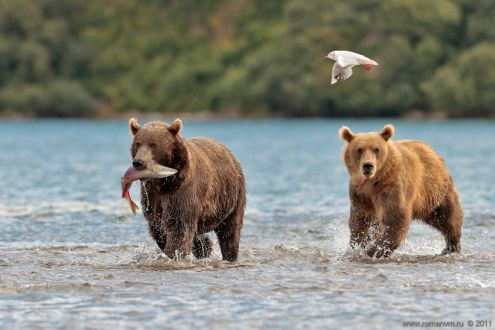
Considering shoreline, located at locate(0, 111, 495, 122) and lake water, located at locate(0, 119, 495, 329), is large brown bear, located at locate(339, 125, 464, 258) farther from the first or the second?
shoreline, located at locate(0, 111, 495, 122)

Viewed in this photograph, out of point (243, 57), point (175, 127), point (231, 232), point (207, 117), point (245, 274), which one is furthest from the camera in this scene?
point (243, 57)

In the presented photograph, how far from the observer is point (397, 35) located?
96812 mm

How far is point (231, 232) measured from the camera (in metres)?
12.0

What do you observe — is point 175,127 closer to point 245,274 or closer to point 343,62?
point 245,274

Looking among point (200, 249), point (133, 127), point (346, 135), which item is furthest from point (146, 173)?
point (346, 135)

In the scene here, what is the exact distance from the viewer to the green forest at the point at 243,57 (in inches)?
3740

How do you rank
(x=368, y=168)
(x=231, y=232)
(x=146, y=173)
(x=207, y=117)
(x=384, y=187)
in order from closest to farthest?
(x=146, y=173)
(x=368, y=168)
(x=384, y=187)
(x=231, y=232)
(x=207, y=117)

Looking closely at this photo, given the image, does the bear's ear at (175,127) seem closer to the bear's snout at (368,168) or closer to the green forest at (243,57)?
the bear's snout at (368,168)

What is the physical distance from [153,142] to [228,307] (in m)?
2.26

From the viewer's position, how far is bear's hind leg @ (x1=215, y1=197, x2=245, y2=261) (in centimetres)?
1196

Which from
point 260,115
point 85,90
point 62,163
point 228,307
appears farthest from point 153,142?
point 85,90

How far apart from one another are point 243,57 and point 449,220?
369ft

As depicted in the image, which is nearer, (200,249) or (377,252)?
(377,252)

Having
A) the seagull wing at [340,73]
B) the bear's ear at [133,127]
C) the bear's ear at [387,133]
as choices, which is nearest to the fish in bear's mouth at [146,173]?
the bear's ear at [133,127]
